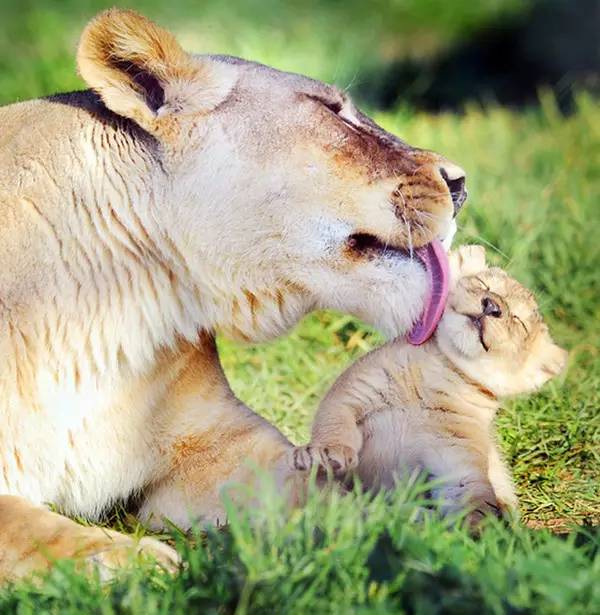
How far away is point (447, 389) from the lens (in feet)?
11.3

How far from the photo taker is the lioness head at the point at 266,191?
3.14 m

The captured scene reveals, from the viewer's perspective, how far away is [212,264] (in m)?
3.17

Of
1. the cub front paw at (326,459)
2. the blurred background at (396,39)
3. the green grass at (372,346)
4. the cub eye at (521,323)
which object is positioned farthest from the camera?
the blurred background at (396,39)

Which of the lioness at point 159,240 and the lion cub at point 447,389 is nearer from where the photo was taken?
the lioness at point 159,240

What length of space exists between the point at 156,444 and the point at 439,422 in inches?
26.7

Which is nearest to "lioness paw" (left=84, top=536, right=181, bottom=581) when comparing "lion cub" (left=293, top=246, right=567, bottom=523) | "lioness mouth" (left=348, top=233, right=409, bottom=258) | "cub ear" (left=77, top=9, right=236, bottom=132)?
"lion cub" (left=293, top=246, right=567, bottom=523)

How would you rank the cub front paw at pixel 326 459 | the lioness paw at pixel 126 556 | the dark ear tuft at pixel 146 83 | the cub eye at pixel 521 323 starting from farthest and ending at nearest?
the cub eye at pixel 521 323
the dark ear tuft at pixel 146 83
the cub front paw at pixel 326 459
the lioness paw at pixel 126 556

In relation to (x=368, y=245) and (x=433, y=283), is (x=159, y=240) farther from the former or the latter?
(x=433, y=283)

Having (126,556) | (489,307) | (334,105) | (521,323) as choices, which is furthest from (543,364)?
(126,556)

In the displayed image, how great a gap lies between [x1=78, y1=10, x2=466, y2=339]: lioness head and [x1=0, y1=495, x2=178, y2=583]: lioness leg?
2.12ft

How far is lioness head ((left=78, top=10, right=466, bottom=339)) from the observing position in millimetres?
3139

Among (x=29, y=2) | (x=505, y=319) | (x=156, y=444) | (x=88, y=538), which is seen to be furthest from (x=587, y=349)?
(x=29, y=2)

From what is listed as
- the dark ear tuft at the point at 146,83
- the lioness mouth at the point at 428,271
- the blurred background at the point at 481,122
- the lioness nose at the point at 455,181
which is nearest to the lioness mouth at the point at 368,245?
the lioness mouth at the point at 428,271

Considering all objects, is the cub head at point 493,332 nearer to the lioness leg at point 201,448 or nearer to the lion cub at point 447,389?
the lion cub at point 447,389
